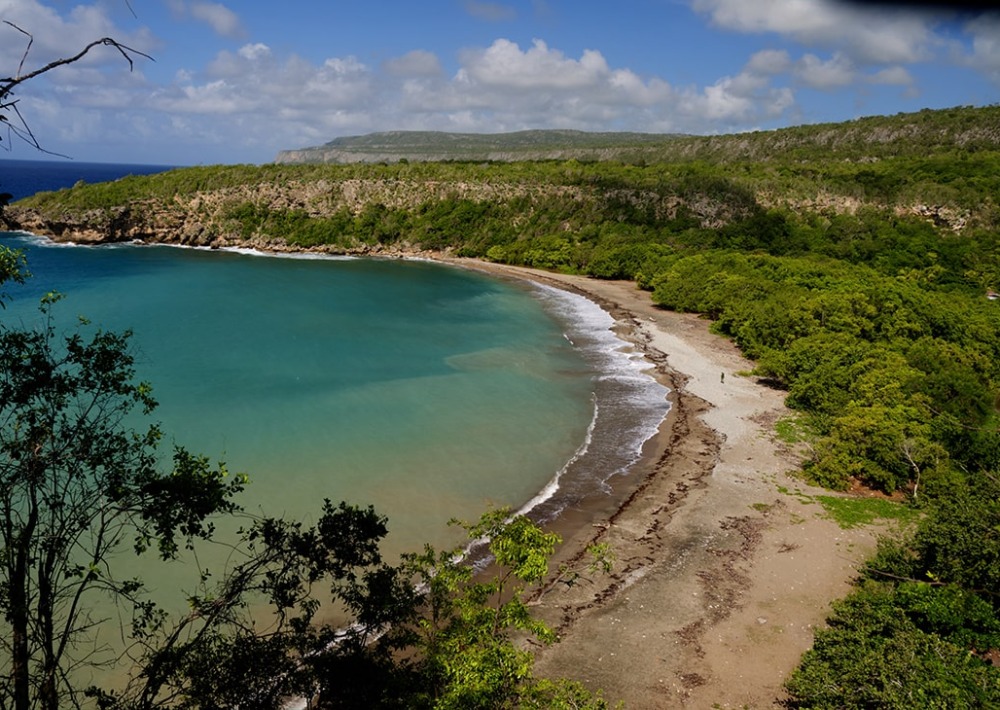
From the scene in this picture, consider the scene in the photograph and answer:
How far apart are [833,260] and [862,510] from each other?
4009 centimetres

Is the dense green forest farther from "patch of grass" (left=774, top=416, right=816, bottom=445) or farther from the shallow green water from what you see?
the shallow green water

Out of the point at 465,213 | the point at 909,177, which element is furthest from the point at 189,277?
the point at 909,177

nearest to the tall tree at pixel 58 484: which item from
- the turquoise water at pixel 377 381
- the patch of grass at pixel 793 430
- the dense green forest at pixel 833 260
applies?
the turquoise water at pixel 377 381

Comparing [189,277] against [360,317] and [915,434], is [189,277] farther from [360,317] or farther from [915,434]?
[915,434]

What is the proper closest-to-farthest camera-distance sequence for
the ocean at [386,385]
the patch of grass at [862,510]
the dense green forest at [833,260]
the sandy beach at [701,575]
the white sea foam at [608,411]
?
1. the dense green forest at [833,260]
2. the sandy beach at [701,575]
3. the patch of grass at [862,510]
4. the ocean at [386,385]
5. the white sea foam at [608,411]

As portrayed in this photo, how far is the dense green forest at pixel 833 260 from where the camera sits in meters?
13.2

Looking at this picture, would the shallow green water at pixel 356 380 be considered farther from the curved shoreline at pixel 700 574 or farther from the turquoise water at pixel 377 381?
the curved shoreline at pixel 700 574

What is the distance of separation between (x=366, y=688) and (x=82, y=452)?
186 inches

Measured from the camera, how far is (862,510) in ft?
66.2

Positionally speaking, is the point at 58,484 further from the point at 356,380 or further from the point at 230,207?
the point at 230,207

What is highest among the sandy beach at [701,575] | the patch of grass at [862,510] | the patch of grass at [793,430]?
the patch of grass at [793,430]

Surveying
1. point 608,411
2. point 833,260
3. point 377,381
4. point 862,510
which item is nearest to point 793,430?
point 862,510

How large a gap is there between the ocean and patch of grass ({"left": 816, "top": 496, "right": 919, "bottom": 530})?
7048 mm

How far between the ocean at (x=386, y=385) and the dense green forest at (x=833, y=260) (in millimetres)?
8612
